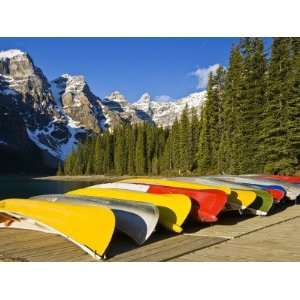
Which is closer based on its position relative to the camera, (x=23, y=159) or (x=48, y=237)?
(x=48, y=237)

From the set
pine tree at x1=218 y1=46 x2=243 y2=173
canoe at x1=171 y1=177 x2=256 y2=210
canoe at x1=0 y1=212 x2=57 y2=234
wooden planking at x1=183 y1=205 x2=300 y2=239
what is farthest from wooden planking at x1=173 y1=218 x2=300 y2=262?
pine tree at x1=218 y1=46 x2=243 y2=173

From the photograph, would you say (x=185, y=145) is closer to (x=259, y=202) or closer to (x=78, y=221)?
(x=259, y=202)

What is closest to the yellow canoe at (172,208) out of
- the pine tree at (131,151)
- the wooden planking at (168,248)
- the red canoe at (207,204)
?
the wooden planking at (168,248)

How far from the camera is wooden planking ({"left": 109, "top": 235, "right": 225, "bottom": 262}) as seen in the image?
7.03 m

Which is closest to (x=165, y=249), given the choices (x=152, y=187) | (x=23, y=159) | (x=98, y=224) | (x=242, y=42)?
(x=98, y=224)

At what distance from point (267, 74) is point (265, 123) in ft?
15.4

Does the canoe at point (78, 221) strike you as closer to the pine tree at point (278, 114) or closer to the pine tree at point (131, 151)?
the pine tree at point (278, 114)

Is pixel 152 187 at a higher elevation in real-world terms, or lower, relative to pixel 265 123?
lower

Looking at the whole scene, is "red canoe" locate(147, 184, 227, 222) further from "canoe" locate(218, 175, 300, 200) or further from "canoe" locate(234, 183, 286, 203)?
"canoe" locate(218, 175, 300, 200)

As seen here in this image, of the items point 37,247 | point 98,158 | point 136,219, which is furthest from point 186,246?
point 98,158
